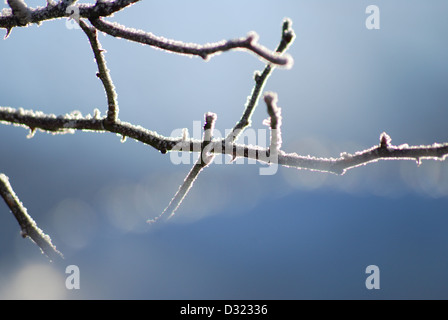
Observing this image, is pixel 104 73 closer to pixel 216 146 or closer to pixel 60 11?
pixel 60 11

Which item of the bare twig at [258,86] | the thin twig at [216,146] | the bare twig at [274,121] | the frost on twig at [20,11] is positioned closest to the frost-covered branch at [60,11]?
the frost on twig at [20,11]

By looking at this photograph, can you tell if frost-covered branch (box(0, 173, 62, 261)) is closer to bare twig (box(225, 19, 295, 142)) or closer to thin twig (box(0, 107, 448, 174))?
thin twig (box(0, 107, 448, 174))

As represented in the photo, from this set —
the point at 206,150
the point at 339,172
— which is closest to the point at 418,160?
the point at 339,172

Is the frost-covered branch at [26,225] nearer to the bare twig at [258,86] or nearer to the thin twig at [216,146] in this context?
the thin twig at [216,146]

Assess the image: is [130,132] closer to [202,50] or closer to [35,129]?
[35,129]

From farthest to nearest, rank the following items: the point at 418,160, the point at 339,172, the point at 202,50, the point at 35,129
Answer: the point at 35,129 < the point at 339,172 < the point at 418,160 < the point at 202,50

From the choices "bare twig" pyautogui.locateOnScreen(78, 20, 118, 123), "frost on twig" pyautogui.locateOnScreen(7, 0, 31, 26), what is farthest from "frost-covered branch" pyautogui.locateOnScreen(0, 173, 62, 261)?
"frost on twig" pyautogui.locateOnScreen(7, 0, 31, 26)
